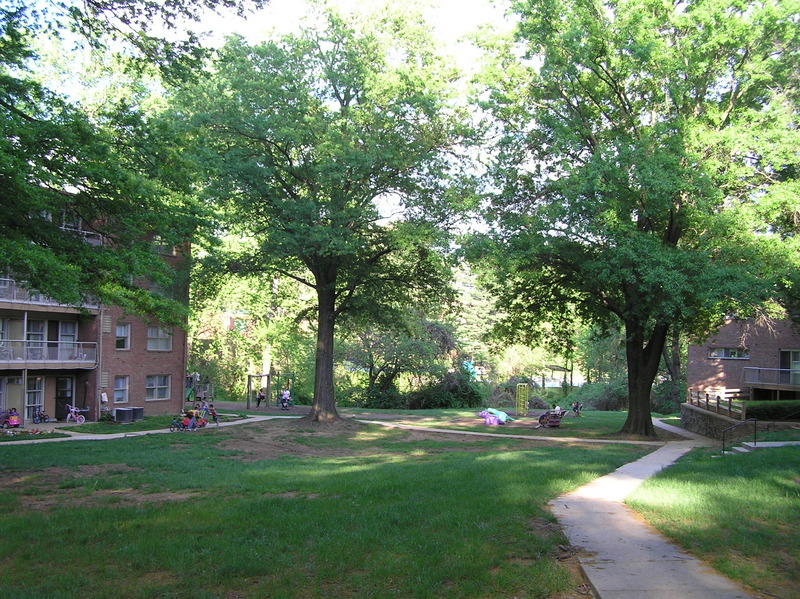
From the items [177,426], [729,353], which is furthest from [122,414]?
[729,353]

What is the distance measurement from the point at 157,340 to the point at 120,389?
10.6 feet

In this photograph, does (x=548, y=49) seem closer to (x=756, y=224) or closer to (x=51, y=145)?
(x=756, y=224)

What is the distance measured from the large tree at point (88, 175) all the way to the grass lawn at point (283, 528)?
397cm

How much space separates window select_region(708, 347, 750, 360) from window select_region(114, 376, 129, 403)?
34.2 m

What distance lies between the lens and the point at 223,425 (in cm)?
2898

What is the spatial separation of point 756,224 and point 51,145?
20295mm

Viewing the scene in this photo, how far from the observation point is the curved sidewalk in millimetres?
5844

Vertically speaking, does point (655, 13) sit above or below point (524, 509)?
above

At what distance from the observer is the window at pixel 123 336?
32.9 metres

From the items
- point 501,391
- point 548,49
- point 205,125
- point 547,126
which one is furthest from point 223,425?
point 501,391

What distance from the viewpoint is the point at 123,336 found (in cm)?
3309

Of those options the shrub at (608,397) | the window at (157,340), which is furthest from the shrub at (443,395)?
the window at (157,340)

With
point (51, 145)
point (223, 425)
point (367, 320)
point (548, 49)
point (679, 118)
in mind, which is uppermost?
point (548, 49)

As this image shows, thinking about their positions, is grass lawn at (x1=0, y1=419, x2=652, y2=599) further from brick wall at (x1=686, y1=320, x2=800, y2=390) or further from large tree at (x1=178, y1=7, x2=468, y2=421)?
brick wall at (x1=686, y1=320, x2=800, y2=390)
